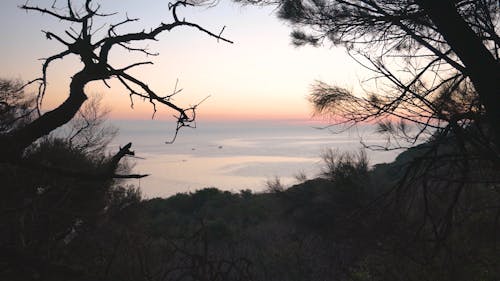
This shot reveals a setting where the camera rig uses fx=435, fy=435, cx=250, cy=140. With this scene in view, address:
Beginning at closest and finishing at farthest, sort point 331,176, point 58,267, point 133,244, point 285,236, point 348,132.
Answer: point 58,267, point 133,244, point 348,132, point 331,176, point 285,236

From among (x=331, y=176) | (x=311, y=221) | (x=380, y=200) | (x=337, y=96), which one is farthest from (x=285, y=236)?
(x=380, y=200)

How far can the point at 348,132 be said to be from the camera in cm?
385

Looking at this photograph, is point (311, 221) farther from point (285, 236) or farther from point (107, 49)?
point (107, 49)

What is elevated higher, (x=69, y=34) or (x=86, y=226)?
(x=69, y=34)

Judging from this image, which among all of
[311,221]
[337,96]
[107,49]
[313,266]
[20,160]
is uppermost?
[337,96]

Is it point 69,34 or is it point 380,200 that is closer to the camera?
point 69,34

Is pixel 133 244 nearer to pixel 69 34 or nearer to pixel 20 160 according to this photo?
pixel 20 160

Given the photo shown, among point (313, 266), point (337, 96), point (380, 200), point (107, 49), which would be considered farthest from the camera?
point (313, 266)

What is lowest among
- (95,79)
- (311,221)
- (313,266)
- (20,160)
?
(313,266)

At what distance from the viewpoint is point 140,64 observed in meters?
1.64

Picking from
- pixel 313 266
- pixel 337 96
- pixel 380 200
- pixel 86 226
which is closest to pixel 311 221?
pixel 313 266

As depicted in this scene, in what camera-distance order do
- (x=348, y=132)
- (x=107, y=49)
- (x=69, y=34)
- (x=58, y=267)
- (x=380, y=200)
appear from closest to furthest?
(x=58, y=267) < (x=69, y=34) < (x=107, y=49) < (x=380, y=200) < (x=348, y=132)

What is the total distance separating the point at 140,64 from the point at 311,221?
515 inches

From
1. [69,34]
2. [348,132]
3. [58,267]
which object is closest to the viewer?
[58,267]
